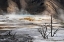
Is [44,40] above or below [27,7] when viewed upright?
below

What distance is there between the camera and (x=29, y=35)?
566 centimetres

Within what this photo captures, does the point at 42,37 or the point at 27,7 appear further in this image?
the point at 27,7

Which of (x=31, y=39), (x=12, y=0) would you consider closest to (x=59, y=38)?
(x=31, y=39)

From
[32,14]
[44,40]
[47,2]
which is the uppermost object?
[47,2]

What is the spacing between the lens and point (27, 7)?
10.0m

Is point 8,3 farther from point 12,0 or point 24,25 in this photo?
point 24,25

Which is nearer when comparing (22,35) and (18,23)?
(22,35)

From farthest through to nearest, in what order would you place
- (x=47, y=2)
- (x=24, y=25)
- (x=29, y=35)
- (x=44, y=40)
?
1. (x=47, y=2)
2. (x=24, y=25)
3. (x=29, y=35)
4. (x=44, y=40)

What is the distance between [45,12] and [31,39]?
15.6 ft

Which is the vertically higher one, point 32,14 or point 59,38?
point 32,14

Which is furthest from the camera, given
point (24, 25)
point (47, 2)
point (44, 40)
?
point (47, 2)

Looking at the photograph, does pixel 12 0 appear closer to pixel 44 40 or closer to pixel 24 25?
pixel 24 25

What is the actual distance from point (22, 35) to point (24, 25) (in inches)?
59.6

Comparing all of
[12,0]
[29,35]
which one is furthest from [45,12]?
[29,35]
